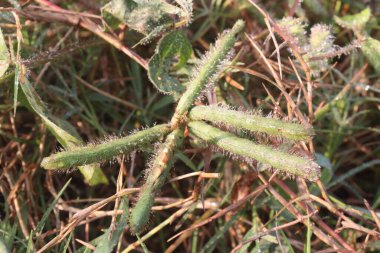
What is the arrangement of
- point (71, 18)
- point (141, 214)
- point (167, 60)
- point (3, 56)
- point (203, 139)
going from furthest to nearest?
point (71, 18) < point (167, 60) < point (3, 56) < point (203, 139) < point (141, 214)

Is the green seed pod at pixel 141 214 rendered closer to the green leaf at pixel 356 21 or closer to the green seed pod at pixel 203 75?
the green seed pod at pixel 203 75

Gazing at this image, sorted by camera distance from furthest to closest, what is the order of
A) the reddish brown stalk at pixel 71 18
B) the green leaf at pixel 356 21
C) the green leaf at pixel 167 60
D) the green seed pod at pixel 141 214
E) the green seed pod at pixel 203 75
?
the green leaf at pixel 356 21
the reddish brown stalk at pixel 71 18
the green leaf at pixel 167 60
the green seed pod at pixel 203 75
the green seed pod at pixel 141 214

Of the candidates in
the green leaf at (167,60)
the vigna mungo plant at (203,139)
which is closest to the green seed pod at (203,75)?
the vigna mungo plant at (203,139)

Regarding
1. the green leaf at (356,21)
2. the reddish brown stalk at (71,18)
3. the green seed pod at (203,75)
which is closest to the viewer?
the green seed pod at (203,75)

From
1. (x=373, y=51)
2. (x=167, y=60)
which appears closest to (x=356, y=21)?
(x=373, y=51)

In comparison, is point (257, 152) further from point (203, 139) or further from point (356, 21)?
point (356, 21)

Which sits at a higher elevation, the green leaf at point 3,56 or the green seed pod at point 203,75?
the green leaf at point 3,56

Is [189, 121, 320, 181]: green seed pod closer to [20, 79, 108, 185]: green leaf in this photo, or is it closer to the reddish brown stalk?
[20, 79, 108, 185]: green leaf

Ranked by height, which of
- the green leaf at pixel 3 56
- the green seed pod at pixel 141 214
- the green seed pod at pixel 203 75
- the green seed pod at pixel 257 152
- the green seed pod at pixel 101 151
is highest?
the green leaf at pixel 3 56

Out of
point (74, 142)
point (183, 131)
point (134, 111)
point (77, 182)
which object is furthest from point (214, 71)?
point (77, 182)
